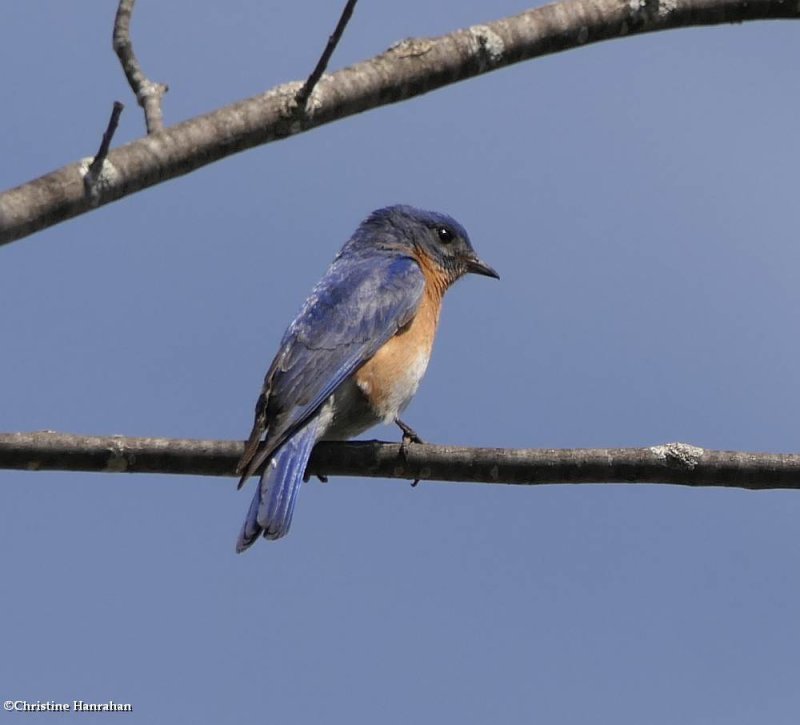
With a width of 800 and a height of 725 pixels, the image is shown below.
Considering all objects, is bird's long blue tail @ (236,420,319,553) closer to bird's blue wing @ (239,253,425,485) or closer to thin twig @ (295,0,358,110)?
bird's blue wing @ (239,253,425,485)

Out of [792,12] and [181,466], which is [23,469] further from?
[792,12]

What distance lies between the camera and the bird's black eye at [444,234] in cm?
943

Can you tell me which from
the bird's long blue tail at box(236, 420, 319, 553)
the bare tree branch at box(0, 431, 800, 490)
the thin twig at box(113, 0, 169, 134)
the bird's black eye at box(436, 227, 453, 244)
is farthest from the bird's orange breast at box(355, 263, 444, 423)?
the thin twig at box(113, 0, 169, 134)

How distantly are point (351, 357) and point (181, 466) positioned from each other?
213cm

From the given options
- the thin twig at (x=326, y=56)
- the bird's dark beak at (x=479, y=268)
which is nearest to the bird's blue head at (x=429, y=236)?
the bird's dark beak at (x=479, y=268)

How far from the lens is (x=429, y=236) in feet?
30.8

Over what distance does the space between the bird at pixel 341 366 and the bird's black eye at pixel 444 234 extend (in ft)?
1.16

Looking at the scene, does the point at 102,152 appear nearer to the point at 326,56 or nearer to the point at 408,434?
the point at 326,56

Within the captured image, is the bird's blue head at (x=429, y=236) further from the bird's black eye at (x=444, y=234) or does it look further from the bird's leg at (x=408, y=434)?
the bird's leg at (x=408, y=434)

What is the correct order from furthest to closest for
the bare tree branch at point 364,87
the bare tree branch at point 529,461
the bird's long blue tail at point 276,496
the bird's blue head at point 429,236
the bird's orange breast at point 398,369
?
the bird's blue head at point 429,236, the bird's orange breast at point 398,369, the bird's long blue tail at point 276,496, the bare tree branch at point 529,461, the bare tree branch at point 364,87

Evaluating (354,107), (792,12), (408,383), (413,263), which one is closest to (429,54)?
(354,107)

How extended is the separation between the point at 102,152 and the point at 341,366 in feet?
11.3

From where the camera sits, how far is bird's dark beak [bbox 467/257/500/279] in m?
9.52

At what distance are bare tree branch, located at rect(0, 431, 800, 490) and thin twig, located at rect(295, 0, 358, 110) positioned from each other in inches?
62.4
